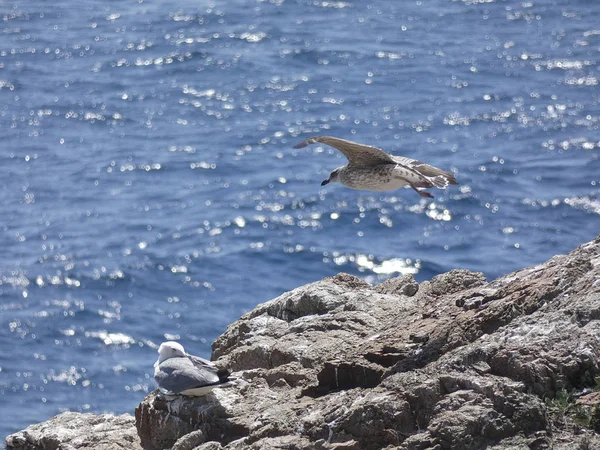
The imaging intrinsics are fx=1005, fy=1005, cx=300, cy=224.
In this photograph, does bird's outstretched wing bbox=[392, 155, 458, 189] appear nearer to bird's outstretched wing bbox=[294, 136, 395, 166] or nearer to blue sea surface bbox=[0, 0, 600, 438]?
bird's outstretched wing bbox=[294, 136, 395, 166]

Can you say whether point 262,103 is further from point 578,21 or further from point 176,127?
point 578,21

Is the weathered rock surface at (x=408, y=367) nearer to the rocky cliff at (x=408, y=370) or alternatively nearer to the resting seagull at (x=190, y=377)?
the rocky cliff at (x=408, y=370)

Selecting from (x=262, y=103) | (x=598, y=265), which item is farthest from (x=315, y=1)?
(x=598, y=265)

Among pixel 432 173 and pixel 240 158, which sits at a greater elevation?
pixel 432 173

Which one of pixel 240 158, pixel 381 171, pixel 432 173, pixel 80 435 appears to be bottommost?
pixel 240 158

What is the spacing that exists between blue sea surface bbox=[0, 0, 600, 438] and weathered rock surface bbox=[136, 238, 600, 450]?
10.9 metres

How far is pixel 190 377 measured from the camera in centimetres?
908

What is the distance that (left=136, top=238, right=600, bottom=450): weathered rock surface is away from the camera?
7.25m

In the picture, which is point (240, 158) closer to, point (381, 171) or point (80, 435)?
point (381, 171)

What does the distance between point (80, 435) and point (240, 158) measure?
20.5m

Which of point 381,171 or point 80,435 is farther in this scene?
point 381,171

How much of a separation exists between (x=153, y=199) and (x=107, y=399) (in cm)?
882

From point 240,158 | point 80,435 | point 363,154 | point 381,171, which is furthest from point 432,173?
point 240,158

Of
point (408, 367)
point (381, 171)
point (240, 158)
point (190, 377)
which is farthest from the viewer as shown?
point (240, 158)
